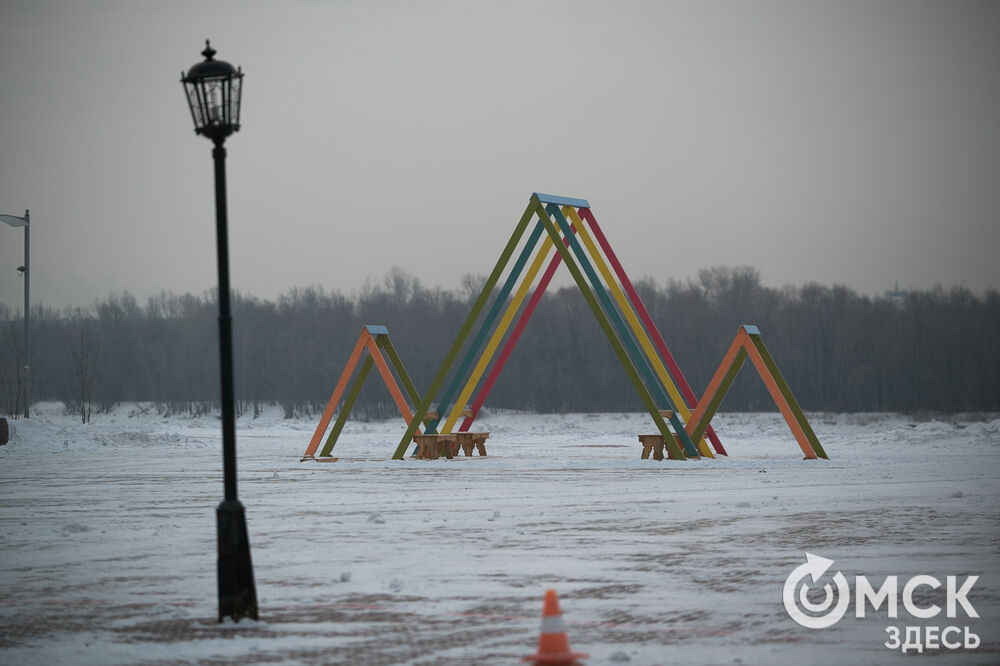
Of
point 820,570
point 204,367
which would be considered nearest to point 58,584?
point 820,570

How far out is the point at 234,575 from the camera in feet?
27.8

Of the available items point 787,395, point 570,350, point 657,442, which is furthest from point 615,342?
point 570,350

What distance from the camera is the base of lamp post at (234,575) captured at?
8453 millimetres

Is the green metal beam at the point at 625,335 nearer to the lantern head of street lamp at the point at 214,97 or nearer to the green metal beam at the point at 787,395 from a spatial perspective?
the green metal beam at the point at 787,395

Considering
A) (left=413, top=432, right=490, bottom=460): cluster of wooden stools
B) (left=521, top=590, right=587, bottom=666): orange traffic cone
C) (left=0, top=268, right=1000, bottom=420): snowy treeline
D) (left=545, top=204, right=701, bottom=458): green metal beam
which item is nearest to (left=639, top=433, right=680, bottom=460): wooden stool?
(left=545, top=204, right=701, bottom=458): green metal beam

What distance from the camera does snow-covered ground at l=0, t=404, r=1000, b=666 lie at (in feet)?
25.5

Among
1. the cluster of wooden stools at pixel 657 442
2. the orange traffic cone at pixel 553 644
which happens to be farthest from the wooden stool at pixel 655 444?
the orange traffic cone at pixel 553 644

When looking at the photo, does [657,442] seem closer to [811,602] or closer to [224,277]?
[811,602]

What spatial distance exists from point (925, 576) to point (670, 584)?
2239 mm

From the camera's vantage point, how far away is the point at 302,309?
354ft

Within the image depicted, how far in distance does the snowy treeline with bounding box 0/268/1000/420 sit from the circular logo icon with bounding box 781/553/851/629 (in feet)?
222

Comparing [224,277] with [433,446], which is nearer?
[224,277]

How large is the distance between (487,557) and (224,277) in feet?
13.9

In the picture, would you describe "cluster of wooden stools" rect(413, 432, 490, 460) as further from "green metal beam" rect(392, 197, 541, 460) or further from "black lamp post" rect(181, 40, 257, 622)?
"black lamp post" rect(181, 40, 257, 622)
